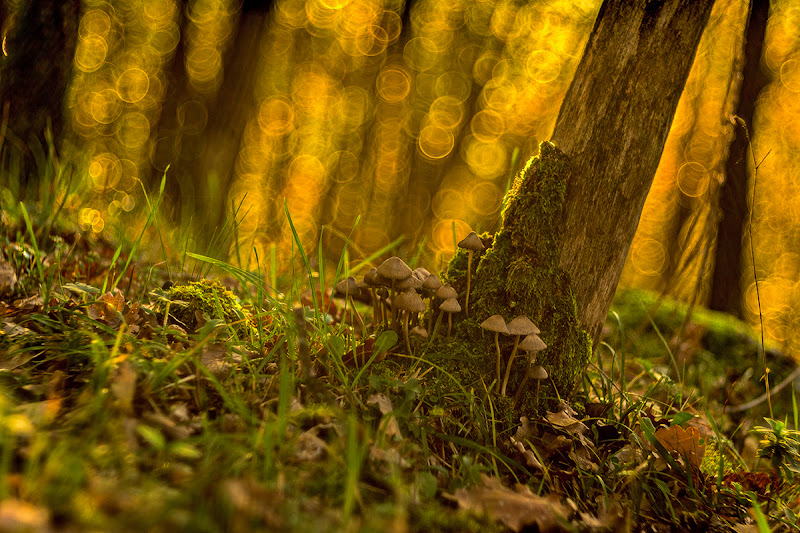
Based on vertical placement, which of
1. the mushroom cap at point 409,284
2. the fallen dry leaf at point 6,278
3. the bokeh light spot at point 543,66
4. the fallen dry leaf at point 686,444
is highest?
the bokeh light spot at point 543,66

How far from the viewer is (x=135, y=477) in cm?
131

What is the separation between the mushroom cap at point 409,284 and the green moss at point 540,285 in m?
0.36

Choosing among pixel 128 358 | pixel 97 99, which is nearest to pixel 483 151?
pixel 97 99

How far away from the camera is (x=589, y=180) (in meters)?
2.65

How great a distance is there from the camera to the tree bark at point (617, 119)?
2621mm

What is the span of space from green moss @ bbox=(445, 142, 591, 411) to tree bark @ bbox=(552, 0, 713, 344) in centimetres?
9

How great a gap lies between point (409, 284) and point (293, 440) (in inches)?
42.3

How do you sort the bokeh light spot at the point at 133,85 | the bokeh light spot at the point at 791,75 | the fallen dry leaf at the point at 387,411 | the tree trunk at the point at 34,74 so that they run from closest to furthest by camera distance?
1. the fallen dry leaf at the point at 387,411
2. the tree trunk at the point at 34,74
3. the bokeh light spot at the point at 791,75
4. the bokeh light spot at the point at 133,85

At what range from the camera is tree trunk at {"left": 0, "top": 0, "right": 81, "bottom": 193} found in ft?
15.9

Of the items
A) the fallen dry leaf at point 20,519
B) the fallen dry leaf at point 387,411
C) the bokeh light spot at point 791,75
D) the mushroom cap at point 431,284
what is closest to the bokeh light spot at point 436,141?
the bokeh light spot at point 791,75

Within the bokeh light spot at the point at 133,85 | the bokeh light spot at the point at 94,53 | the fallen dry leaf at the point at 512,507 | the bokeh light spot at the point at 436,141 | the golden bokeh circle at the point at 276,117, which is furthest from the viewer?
the golden bokeh circle at the point at 276,117

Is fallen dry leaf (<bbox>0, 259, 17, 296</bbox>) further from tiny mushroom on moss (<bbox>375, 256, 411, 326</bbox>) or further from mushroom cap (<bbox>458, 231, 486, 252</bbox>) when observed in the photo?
mushroom cap (<bbox>458, 231, 486, 252</bbox>)

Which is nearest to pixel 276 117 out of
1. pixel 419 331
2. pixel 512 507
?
pixel 419 331

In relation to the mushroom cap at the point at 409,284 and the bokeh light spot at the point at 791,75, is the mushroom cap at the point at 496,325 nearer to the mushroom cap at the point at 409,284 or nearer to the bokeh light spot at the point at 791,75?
the mushroom cap at the point at 409,284
